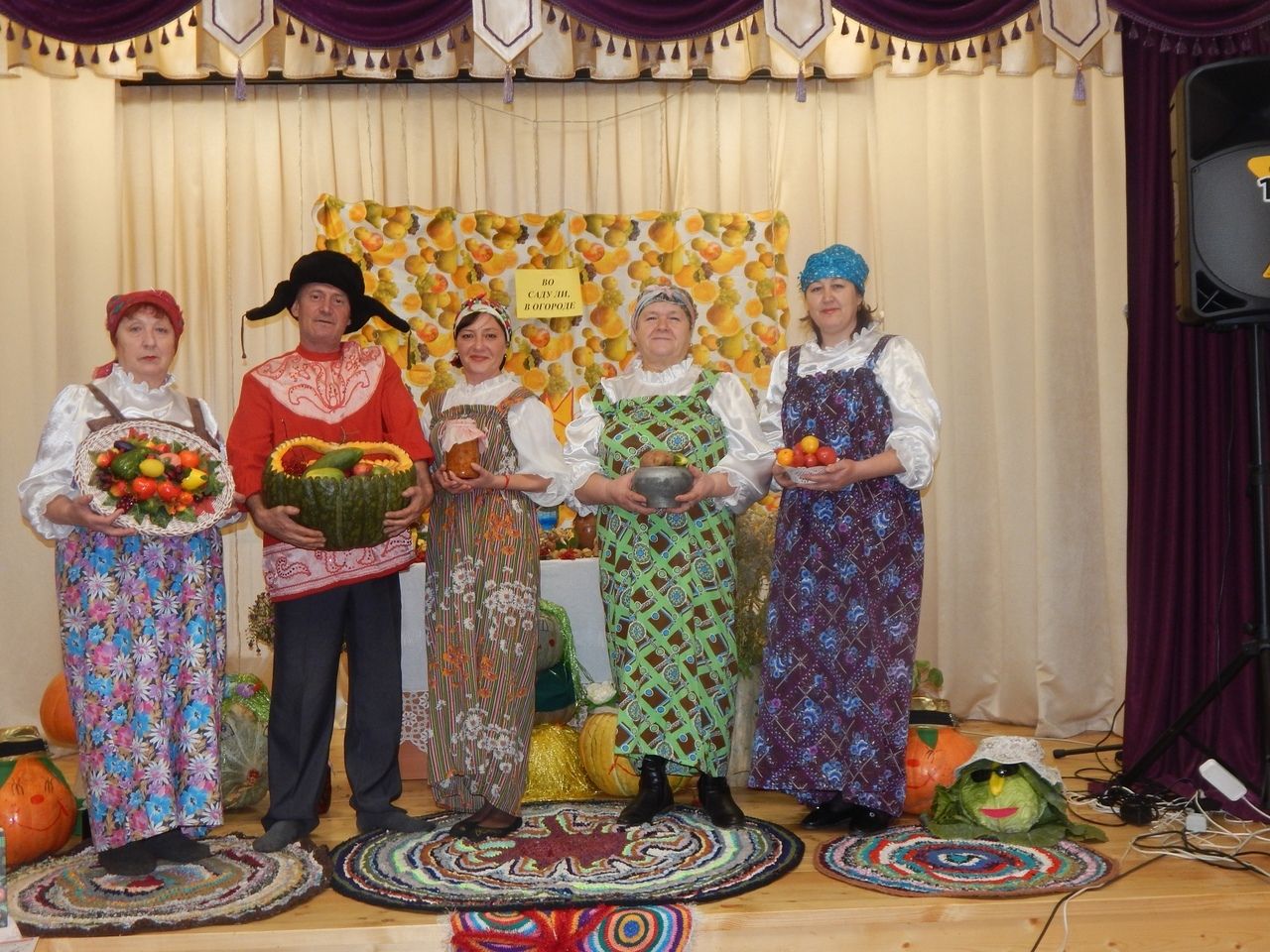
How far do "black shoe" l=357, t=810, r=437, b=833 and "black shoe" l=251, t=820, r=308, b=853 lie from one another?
172 mm

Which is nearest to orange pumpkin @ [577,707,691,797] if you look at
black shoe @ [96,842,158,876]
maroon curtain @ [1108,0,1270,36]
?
black shoe @ [96,842,158,876]

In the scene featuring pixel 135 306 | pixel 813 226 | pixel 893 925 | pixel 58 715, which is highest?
pixel 813 226

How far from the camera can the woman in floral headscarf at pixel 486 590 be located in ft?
12.1

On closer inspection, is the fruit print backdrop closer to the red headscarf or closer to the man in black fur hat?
the man in black fur hat

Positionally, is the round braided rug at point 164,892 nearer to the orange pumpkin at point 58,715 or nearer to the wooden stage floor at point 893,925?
the wooden stage floor at point 893,925

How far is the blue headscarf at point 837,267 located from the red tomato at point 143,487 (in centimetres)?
189

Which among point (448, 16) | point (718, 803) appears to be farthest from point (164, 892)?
point (448, 16)

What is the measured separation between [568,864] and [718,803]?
589 mm

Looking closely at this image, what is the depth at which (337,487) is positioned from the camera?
3396 millimetres

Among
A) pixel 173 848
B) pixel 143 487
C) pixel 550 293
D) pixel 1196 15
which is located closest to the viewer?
pixel 143 487

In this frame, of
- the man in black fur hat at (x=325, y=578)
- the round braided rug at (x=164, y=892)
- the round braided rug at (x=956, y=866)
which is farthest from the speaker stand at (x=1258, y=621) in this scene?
the round braided rug at (x=164, y=892)

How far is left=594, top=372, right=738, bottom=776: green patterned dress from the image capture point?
3688 mm

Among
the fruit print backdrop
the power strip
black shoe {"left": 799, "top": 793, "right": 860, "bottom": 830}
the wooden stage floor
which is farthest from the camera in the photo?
the fruit print backdrop

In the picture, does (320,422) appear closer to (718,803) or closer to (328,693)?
(328,693)
